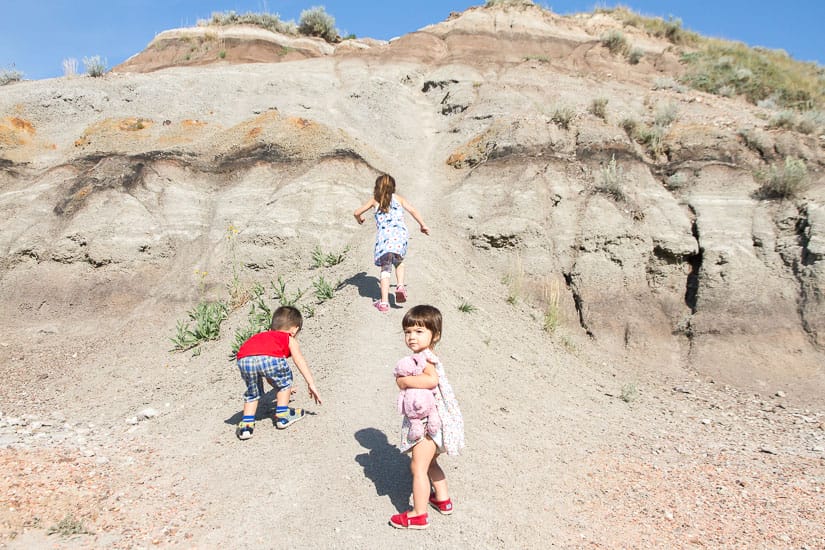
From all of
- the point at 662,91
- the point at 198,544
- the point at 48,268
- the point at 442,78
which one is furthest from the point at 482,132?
the point at 198,544

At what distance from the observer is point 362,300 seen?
22.2 feet

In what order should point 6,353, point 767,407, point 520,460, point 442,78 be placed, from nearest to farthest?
point 520,460, point 767,407, point 6,353, point 442,78

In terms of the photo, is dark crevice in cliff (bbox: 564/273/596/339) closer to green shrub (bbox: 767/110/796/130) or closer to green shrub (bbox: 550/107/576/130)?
green shrub (bbox: 550/107/576/130)

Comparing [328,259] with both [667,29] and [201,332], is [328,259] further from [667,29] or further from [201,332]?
[667,29]

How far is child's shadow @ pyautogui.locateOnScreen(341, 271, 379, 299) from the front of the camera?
6973mm

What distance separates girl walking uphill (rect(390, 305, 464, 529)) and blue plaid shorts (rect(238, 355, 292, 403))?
163cm

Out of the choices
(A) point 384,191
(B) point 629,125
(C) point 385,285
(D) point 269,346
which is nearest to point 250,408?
(D) point 269,346

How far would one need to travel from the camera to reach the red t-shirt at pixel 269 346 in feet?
15.1

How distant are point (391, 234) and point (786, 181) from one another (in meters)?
7.87

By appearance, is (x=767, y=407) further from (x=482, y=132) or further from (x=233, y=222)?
(x=233, y=222)

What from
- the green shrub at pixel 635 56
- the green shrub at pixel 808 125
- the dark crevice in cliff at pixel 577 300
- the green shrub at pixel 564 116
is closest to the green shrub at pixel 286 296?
the dark crevice in cliff at pixel 577 300

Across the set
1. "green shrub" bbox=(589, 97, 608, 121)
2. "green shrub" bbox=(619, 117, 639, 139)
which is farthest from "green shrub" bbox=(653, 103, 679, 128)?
"green shrub" bbox=(589, 97, 608, 121)

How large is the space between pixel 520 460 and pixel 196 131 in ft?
36.9

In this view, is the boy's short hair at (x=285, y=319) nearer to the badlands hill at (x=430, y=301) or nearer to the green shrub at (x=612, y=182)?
the badlands hill at (x=430, y=301)
